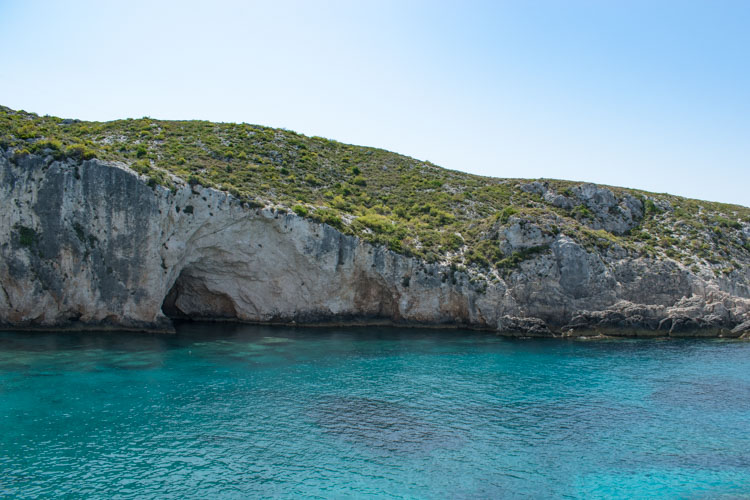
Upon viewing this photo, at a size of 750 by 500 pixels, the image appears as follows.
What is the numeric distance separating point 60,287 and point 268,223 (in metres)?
14.1

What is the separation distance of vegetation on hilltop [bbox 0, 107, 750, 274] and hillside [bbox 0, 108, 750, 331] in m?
0.24

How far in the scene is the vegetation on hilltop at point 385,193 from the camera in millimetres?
41031

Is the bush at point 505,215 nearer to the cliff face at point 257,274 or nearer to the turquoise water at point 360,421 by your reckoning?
the cliff face at point 257,274

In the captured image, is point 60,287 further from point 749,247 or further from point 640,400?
point 749,247

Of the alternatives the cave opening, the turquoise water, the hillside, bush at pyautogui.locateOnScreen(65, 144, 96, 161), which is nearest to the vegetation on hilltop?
bush at pyautogui.locateOnScreen(65, 144, 96, 161)

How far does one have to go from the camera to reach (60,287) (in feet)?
106

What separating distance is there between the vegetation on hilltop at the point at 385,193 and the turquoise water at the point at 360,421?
12.4 metres

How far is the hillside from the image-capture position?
1291 inches

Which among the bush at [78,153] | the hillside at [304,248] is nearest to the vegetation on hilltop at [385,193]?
the bush at [78,153]

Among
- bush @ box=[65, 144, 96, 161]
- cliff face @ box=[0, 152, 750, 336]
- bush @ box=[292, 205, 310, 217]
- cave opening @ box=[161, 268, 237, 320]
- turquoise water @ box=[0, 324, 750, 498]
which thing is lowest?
turquoise water @ box=[0, 324, 750, 498]

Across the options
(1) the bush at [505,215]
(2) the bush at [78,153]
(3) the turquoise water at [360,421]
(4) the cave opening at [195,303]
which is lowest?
(3) the turquoise water at [360,421]

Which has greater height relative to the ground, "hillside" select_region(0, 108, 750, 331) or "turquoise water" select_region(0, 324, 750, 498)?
"hillside" select_region(0, 108, 750, 331)

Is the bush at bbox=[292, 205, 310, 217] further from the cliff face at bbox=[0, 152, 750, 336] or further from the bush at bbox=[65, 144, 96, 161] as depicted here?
the bush at bbox=[65, 144, 96, 161]

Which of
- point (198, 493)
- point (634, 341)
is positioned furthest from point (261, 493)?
point (634, 341)
